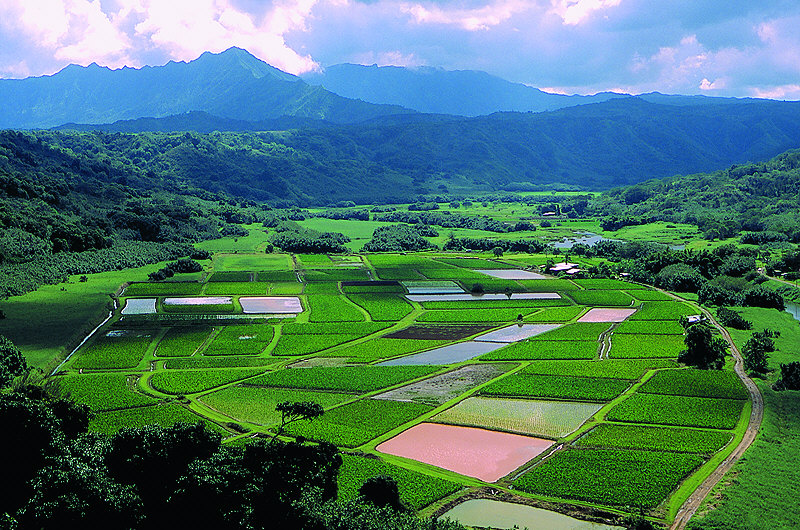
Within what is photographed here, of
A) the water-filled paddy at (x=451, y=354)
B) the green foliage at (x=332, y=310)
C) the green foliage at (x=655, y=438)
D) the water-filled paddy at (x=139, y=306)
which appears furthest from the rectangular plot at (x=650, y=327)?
the water-filled paddy at (x=139, y=306)

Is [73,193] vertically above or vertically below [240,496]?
above

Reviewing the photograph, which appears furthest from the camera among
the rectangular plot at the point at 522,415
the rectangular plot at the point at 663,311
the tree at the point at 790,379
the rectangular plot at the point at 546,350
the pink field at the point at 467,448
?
the rectangular plot at the point at 663,311

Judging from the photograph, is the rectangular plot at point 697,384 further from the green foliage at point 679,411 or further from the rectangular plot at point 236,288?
the rectangular plot at point 236,288

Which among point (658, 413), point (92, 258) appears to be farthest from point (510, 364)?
point (92, 258)

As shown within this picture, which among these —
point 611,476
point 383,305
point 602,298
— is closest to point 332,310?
point 383,305

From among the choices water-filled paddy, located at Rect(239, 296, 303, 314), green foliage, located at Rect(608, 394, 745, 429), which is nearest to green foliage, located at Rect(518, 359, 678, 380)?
green foliage, located at Rect(608, 394, 745, 429)

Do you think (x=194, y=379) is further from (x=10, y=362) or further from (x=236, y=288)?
(x=236, y=288)

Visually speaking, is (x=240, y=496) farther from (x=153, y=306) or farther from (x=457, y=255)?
(x=457, y=255)
